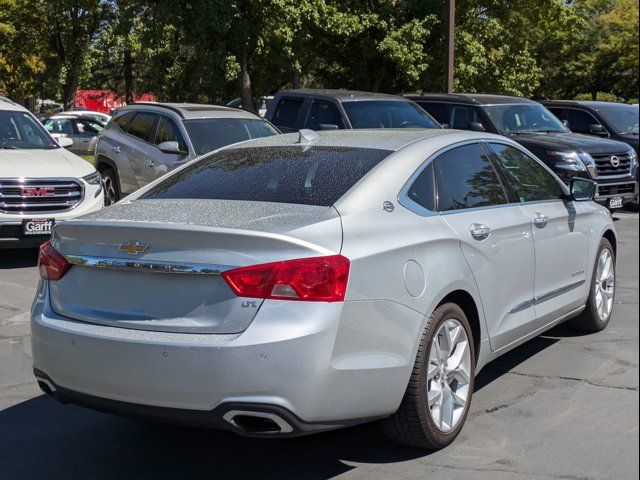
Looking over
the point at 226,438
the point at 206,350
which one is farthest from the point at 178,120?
the point at 206,350

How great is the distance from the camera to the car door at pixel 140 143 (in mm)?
12367

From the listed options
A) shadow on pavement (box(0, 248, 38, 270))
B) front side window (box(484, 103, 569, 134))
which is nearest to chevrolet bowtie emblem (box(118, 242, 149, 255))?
shadow on pavement (box(0, 248, 38, 270))

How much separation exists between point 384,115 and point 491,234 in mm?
8737

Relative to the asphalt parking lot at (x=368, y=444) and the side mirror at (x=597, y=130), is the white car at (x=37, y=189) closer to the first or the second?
the asphalt parking lot at (x=368, y=444)

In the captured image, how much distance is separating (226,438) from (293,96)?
1015cm

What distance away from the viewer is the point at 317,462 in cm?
448

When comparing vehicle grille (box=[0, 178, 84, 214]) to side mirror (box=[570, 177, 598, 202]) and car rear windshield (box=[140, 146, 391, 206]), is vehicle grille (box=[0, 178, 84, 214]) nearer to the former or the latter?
car rear windshield (box=[140, 146, 391, 206])

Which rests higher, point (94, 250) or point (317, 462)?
point (94, 250)

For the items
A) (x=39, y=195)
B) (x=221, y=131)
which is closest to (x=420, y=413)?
(x=39, y=195)

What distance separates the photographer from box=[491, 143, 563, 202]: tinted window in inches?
226

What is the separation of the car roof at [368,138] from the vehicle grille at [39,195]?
4.91 meters

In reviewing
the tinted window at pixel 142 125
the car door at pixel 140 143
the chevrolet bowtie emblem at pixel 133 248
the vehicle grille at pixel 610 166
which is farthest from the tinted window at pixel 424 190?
the vehicle grille at pixel 610 166

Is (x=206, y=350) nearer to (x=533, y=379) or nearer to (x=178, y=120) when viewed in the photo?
(x=533, y=379)

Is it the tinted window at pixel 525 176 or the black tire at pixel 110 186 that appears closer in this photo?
the tinted window at pixel 525 176
